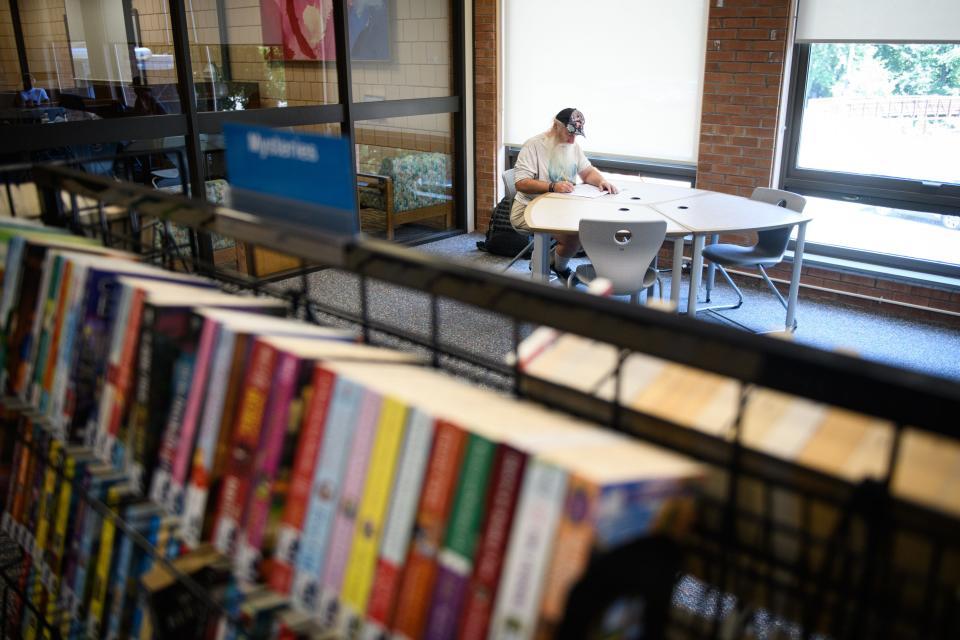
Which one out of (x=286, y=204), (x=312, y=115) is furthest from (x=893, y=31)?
(x=286, y=204)

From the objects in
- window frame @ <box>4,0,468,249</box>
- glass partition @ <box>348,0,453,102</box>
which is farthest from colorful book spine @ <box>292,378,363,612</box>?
glass partition @ <box>348,0,453,102</box>

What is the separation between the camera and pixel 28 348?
1.28 metres

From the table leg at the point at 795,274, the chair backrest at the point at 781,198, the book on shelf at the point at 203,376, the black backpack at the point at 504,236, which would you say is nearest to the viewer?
the book on shelf at the point at 203,376

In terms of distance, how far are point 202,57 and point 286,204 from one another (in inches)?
176

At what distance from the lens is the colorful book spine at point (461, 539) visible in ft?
2.28

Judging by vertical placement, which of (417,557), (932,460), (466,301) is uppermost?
(466,301)

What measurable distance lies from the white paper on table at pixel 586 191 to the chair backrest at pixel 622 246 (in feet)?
3.47

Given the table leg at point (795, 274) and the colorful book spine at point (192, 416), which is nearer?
the colorful book spine at point (192, 416)

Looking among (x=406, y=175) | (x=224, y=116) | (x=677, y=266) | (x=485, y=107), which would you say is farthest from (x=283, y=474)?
(x=485, y=107)

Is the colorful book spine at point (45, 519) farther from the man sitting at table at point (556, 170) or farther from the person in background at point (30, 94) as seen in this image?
the man sitting at table at point (556, 170)

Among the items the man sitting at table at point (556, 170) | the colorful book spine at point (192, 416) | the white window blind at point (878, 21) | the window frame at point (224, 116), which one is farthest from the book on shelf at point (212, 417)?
the white window blind at point (878, 21)

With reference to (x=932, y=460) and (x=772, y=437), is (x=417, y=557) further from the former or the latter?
(x=932, y=460)

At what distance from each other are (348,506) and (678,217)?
392 centimetres

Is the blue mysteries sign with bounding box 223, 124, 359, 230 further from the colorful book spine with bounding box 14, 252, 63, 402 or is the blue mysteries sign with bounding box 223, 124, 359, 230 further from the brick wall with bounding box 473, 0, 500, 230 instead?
the brick wall with bounding box 473, 0, 500, 230
